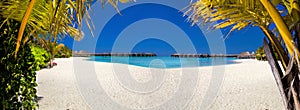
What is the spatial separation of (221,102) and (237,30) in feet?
10.3

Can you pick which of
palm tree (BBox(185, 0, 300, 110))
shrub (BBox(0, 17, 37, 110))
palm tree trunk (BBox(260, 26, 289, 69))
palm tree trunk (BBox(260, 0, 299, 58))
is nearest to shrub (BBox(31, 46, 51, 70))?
shrub (BBox(0, 17, 37, 110))

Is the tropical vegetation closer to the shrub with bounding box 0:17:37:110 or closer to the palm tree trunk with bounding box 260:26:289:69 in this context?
the shrub with bounding box 0:17:37:110

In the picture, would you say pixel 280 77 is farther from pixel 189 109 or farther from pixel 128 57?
pixel 128 57

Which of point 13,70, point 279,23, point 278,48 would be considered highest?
point 279,23

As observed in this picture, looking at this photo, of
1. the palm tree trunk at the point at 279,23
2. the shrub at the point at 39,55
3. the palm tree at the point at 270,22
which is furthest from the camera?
the shrub at the point at 39,55

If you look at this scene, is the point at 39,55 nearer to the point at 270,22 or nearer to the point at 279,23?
the point at 270,22

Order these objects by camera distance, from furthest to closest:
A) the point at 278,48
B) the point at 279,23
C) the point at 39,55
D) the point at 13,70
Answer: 1. the point at 39,55
2. the point at 13,70
3. the point at 278,48
4. the point at 279,23

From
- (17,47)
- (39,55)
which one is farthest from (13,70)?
(39,55)

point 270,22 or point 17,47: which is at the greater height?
point 270,22

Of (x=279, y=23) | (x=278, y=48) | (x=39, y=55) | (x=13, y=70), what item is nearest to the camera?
(x=279, y=23)

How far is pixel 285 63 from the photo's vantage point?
2297mm

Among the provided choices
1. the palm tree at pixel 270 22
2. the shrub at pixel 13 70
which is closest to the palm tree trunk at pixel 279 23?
the palm tree at pixel 270 22

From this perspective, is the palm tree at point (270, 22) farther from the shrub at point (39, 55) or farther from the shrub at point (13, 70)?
the shrub at point (39, 55)

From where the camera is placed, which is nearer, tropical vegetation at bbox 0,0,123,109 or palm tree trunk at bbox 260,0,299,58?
palm tree trunk at bbox 260,0,299,58
